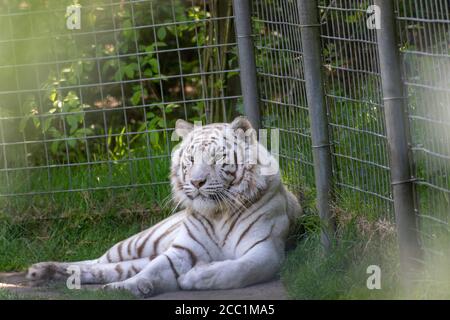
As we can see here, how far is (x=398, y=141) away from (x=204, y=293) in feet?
4.73

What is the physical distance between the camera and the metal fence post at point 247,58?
6.55 meters

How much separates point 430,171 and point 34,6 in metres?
4.07

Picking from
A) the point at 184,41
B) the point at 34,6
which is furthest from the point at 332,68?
the point at 184,41

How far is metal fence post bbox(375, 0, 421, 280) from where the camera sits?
4.52m

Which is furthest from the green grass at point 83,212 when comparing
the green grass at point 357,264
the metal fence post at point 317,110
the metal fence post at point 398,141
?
the metal fence post at point 398,141

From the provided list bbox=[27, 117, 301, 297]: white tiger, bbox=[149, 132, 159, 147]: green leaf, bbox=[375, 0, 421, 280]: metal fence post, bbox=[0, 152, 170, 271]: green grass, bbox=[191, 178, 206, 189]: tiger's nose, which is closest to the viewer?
bbox=[375, 0, 421, 280]: metal fence post

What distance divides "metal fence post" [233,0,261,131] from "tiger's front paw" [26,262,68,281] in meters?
1.68

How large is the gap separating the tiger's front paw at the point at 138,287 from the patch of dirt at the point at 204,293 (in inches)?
1.9

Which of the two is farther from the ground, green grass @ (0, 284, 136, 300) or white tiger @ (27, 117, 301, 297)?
white tiger @ (27, 117, 301, 297)

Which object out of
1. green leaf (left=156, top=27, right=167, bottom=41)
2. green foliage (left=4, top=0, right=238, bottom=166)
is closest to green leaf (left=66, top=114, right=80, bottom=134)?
green foliage (left=4, top=0, right=238, bottom=166)

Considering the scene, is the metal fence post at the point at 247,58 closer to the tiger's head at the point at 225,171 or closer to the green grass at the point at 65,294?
the tiger's head at the point at 225,171

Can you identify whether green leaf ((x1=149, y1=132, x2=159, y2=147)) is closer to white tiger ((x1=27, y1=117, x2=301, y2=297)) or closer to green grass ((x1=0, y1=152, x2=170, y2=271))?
green grass ((x1=0, y1=152, x2=170, y2=271))

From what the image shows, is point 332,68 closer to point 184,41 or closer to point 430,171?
point 430,171
